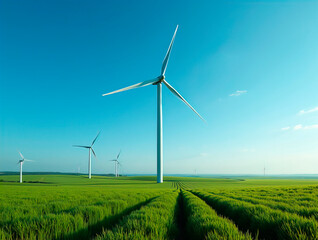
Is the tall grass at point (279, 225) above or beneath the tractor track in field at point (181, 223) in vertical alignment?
above

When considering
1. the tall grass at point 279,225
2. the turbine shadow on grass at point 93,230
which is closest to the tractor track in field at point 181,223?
the tall grass at point 279,225

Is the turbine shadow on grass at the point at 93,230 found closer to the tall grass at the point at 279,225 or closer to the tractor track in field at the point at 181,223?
→ the tractor track in field at the point at 181,223

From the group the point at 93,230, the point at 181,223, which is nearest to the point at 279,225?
the point at 181,223

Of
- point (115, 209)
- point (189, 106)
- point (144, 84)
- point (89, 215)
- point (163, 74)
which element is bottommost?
point (115, 209)

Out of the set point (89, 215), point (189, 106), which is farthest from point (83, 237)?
point (189, 106)

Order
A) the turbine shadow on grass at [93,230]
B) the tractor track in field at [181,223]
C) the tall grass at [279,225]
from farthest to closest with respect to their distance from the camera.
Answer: the tractor track in field at [181,223] < the turbine shadow on grass at [93,230] < the tall grass at [279,225]

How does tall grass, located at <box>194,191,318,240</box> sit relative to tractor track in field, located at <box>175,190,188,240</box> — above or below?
above

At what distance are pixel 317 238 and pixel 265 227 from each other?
1.88 m

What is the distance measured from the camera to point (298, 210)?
20.8ft

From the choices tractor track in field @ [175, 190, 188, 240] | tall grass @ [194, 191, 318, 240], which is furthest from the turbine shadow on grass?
tall grass @ [194, 191, 318, 240]

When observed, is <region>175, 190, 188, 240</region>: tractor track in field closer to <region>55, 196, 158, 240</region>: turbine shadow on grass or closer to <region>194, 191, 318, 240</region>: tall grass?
<region>194, 191, 318, 240</region>: tall grass

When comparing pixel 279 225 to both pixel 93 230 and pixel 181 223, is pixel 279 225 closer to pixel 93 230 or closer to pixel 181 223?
pixel 181 223

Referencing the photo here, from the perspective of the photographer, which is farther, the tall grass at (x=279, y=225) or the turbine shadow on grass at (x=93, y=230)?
the turbine shadow on grass at (x=93, y=230)

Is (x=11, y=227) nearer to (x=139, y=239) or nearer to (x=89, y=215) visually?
(x=89, y=215)
